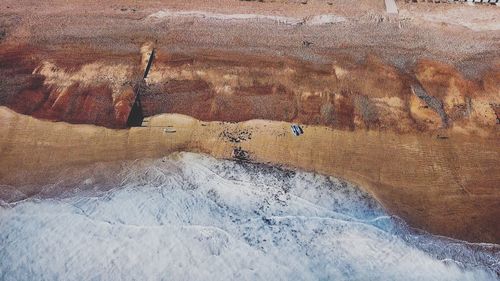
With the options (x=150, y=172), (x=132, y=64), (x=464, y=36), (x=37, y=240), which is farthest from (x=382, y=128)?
(x=37, y=240)

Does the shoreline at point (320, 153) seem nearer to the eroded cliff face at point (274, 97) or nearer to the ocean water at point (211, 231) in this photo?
the eroded cliff face at point (274, 97)

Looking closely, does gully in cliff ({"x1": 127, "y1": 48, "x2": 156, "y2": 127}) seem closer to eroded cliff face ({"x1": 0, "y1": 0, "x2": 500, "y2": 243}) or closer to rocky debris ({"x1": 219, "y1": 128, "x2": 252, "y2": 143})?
eroded cliff face ({"x1": 0, "y1": 0, "x2": 500, "y2": 243})

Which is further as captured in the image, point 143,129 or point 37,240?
point 143,129

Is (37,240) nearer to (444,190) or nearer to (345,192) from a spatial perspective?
(345,192)

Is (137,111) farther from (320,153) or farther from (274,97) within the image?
(320,153)

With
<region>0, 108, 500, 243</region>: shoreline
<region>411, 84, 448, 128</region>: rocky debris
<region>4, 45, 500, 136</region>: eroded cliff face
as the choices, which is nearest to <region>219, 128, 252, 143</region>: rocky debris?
<region>0, 108, 500, 243</region>: shoreline

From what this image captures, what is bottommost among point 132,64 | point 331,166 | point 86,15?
point 331,166
